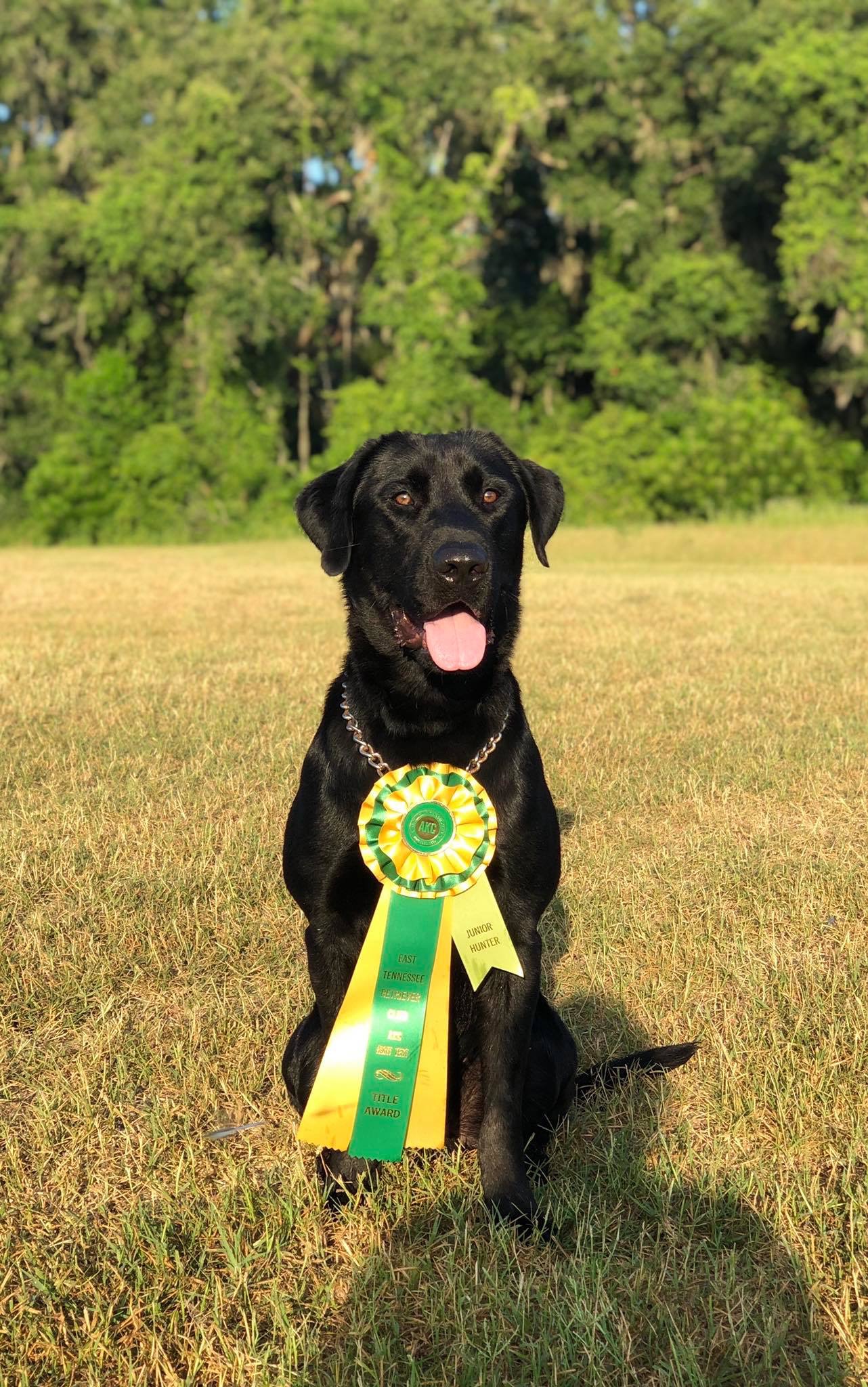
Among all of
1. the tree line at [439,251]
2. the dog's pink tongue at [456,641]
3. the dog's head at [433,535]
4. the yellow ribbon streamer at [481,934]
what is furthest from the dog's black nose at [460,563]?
the tree line at [439,251]

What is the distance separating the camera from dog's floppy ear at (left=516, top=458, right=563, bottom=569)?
10.9 ft

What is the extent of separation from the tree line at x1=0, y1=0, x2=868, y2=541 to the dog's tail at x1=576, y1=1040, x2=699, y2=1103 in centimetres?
2751

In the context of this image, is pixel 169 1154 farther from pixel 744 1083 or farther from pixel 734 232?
pixel 734 232

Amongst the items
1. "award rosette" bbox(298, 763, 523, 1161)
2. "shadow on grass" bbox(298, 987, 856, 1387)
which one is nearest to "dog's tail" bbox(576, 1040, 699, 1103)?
"shadow on grass" bbox(298, 987, 856, 1387)

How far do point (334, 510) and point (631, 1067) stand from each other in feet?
5.36

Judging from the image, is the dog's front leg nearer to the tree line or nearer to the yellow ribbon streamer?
the yellow ribbon streamer

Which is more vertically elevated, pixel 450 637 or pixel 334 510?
pixel 334 510

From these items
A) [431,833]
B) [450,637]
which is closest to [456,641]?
[450,637]

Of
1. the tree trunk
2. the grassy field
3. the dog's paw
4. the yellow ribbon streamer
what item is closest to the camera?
the grassy field

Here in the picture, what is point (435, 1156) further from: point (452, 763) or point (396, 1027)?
point (452, 763)

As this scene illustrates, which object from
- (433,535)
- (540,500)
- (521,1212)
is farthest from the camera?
(540,500)

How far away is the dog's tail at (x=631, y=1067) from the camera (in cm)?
304

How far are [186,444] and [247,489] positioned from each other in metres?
2.21

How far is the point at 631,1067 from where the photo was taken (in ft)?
10.1
